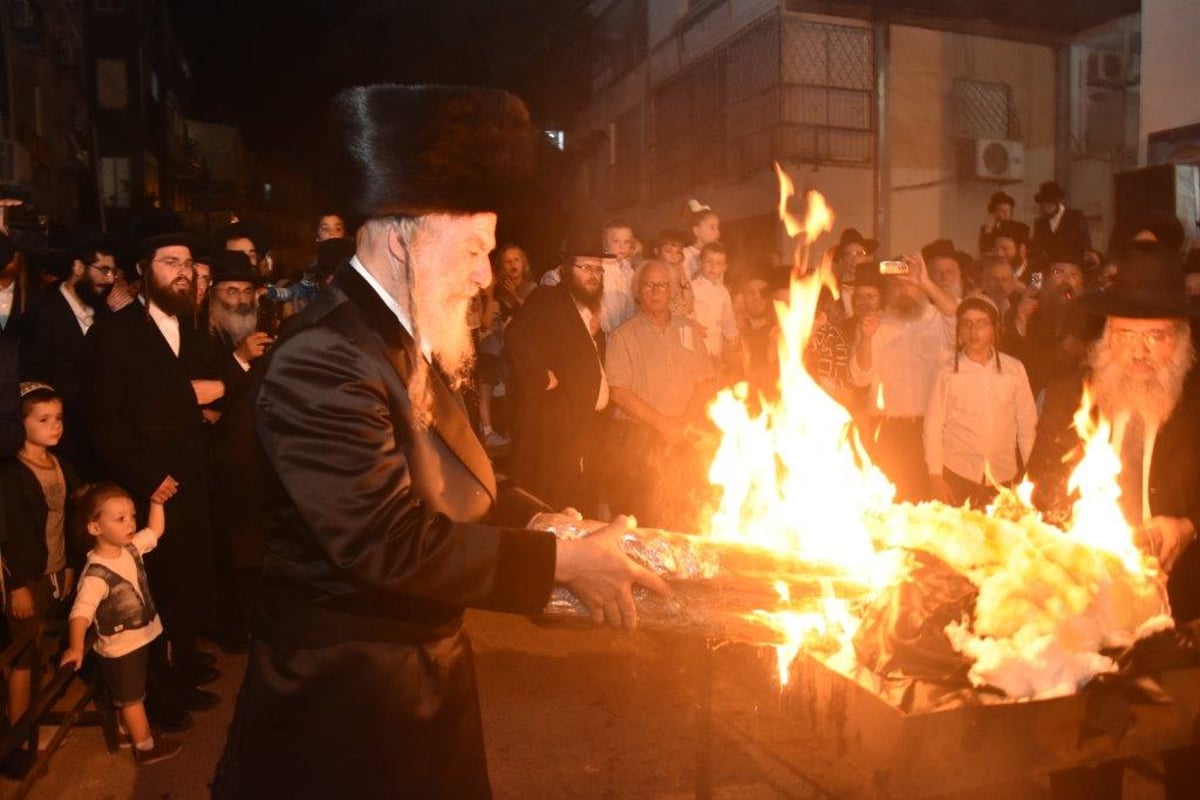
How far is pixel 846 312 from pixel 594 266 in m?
2.86

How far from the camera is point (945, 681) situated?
274 centimetres

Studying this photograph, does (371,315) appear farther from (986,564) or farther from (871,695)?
(986,564)

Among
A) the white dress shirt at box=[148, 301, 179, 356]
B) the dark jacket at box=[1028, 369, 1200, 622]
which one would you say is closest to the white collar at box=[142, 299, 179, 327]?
the white dress shirt at box=[148, 301, 179, 356]

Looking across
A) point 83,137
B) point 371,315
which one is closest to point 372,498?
point 371,315

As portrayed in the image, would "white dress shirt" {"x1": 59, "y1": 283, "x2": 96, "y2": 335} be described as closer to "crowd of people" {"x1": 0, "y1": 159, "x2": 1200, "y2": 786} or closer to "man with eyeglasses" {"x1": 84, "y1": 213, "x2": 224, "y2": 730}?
"crowd of people" {"x1": 0, "y1": 159, "x2": 1200, "y2": 786}

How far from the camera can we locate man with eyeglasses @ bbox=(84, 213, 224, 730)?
17.2 ft

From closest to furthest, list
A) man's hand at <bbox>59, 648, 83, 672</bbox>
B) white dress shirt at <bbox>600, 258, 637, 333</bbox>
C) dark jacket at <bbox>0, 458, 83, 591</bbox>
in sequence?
man's hand at <bbox>59, 648, 83, 672</bbox> → dark jacket at <bbox>0, 458, 83, 591</bbox> → white dress shirt at <bbox>600, 258, 637, 333</bbox>

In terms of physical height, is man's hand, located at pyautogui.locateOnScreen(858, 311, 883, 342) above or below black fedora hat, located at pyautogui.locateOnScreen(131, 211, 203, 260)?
below

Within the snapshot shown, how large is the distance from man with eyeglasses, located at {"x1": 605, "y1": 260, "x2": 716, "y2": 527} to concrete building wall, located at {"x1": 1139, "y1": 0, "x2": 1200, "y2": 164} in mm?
6645

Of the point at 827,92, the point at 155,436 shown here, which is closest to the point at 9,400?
the point at 155,436

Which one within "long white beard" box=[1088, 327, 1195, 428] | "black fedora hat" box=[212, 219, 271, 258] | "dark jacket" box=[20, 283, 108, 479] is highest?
"black fedora hat" box=[212, 219, 271, 258]

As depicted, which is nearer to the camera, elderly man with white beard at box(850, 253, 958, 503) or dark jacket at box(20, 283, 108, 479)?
dark jacket at box(20, 283, 108, 479)

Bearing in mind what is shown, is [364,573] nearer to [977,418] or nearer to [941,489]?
[941,489]

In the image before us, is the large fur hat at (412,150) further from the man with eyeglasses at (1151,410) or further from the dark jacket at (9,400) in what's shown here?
the dark jacket at (9,400)
